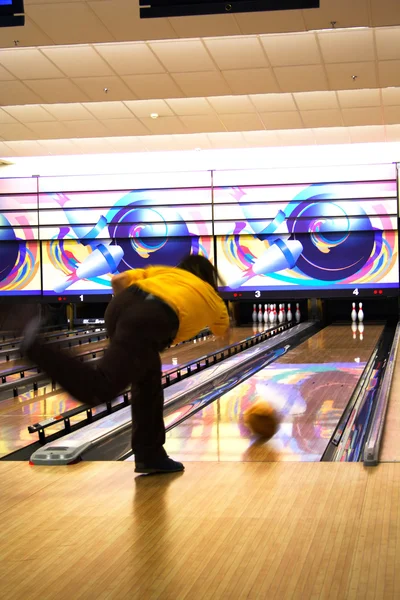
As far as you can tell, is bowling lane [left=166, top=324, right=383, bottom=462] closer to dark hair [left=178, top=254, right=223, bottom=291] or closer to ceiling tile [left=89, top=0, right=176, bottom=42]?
dark hair [left=178, top=254, right=223, bottom=291]

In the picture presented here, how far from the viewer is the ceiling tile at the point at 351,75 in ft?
22.7

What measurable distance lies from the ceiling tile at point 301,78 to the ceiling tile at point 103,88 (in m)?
1.48

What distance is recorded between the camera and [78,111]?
8.73 m

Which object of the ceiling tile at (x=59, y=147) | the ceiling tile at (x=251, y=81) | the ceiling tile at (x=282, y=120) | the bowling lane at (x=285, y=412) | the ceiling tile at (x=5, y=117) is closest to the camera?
the bowling lane at (x=285, y=412)

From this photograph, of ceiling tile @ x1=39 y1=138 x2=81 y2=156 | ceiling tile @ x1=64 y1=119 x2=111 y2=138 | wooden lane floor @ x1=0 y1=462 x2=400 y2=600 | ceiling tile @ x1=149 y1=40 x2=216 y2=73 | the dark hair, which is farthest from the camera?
ceiling tile @ x1=39 y1=138 x2=81 y2=156

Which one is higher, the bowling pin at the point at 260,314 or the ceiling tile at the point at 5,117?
the ceiling tile at the point at 5,117

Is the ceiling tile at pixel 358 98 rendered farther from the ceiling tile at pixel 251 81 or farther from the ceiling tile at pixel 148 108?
the ceiling tile at pixel 148 108

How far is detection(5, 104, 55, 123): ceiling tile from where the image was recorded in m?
8.56

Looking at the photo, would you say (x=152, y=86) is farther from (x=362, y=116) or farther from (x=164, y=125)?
(x=362, y=116)

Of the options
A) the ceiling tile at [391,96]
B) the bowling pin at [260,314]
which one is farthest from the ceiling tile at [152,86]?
the bowling pin at [260,314]

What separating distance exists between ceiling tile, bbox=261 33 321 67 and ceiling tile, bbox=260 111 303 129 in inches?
81.9

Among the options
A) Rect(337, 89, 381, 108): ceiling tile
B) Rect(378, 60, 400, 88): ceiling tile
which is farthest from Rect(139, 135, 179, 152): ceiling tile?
Rect(378, 60, 400, 88): ceiling tile

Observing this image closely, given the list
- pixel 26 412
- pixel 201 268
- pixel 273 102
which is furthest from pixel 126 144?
pixel 201 268

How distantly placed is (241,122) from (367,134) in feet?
6.92
